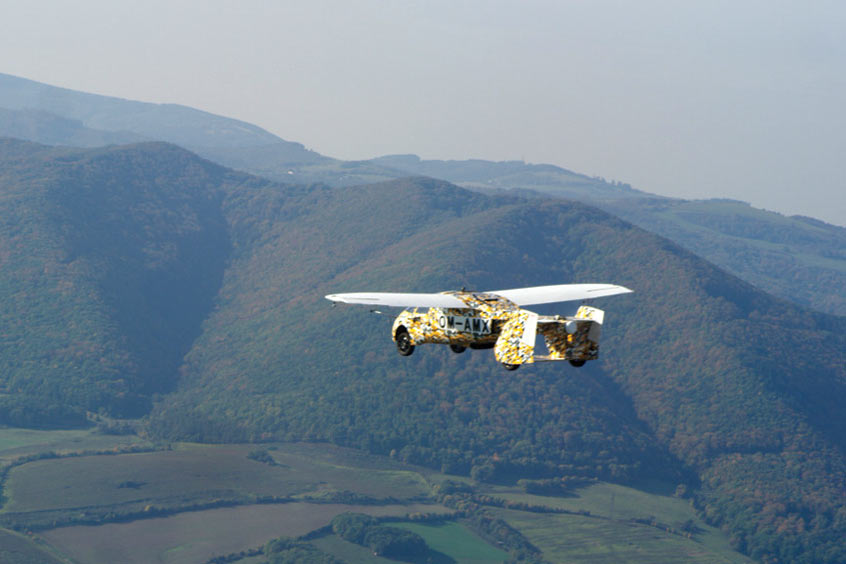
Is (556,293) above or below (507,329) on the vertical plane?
above

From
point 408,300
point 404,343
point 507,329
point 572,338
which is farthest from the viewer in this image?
point 404,343

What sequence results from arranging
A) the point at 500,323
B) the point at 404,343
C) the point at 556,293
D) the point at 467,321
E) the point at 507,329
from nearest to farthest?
the point at 507,329 < the point at 500,323 < the point at 467,321 < the point at 404,343 < the point at 556,293

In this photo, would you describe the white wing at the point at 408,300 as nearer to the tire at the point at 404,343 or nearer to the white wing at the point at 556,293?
the white wing at the point at 556,293

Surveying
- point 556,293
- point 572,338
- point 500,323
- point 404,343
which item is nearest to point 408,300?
point 500,323

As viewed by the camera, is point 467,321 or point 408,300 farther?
point 467,321

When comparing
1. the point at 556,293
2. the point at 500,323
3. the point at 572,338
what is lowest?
the point at 572,338

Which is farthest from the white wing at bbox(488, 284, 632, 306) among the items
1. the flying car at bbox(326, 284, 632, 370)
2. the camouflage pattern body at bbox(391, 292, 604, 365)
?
the camouflage pattern body at bbox(391, 292, 604, 365)

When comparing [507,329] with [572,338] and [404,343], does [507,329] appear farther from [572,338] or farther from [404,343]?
[404,343]

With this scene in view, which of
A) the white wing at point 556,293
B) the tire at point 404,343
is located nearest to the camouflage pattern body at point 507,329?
the tire at point 404,343
